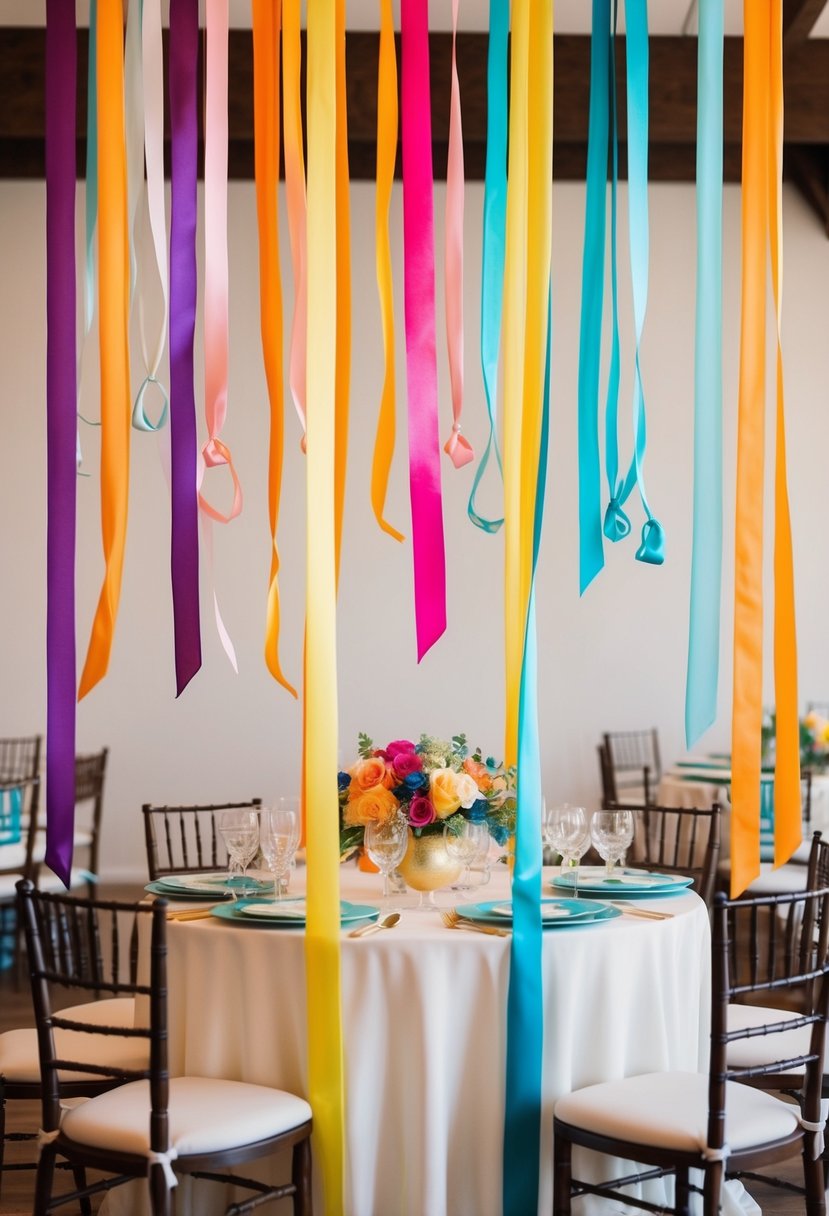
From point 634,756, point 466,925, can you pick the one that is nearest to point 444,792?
point 466,925

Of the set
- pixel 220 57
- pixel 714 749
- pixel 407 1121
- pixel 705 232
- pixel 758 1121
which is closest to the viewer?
pixel 758 1121

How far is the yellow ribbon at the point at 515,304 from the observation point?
2643 millimetres

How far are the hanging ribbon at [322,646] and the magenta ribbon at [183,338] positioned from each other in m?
0.33

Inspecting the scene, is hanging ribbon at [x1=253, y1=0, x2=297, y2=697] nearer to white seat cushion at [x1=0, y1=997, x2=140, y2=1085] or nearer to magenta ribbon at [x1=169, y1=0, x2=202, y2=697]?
magenta ribbon at [x1=169, y1=0, x2=202, y2=697]

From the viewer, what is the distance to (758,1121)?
89.4 inches

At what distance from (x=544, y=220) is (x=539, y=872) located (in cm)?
128

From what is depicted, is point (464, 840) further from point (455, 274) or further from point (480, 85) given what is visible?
point (480, 85)

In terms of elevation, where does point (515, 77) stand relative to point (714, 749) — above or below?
above


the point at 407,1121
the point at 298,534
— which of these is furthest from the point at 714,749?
the point at 407,1121

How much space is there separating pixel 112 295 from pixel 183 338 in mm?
165

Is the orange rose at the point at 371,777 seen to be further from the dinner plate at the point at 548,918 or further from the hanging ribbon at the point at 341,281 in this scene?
the hanging ribbon at the point at 341,281

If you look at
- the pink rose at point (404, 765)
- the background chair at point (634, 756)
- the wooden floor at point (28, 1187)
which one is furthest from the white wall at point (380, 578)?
the pink rose at point (404, 765)

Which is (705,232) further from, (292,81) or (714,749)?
(714,749)

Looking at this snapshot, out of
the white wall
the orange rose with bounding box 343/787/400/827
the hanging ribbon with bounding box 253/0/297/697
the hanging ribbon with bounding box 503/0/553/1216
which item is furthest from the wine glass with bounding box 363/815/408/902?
the white wall
